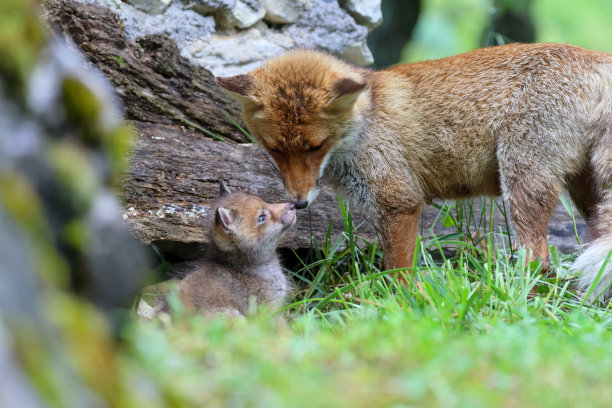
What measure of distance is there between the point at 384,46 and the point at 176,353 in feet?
34.8

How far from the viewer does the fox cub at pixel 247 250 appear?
15.5 ft

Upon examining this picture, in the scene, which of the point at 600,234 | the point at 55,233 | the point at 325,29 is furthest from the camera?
the point at 325,29

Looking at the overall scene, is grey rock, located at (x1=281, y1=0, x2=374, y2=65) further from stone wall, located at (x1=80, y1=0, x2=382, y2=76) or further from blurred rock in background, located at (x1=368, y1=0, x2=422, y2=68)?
blurred rock in background, located at (x1=368, y1=0, x2=422, y2=68)

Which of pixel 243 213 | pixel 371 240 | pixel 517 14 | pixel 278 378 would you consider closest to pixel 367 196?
pixel 371 240

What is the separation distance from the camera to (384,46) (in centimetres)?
1164

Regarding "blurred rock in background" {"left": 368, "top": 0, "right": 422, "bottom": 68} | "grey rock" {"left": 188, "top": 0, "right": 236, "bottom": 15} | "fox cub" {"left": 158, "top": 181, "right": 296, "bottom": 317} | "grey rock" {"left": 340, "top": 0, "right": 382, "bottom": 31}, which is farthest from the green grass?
"blurred rock in background" {"left": 368, "top": 0, "right": 422, "bottom": 68}

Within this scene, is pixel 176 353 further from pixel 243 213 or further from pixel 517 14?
pixel 517 14

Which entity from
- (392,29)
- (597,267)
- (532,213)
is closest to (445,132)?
(532,213)

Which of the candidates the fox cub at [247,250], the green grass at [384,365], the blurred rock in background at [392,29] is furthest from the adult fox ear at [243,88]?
the blurred rock in background at [392,29]

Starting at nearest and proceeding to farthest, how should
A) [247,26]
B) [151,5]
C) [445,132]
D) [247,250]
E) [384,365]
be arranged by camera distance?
1. [384,365]
2. [247,250]
3. [445,132]
4. [151,5]
5. [247,26]

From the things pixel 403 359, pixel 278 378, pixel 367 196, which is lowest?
pixel 367 196

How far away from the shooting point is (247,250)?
4961mm

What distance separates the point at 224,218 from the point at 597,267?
9.95 ft

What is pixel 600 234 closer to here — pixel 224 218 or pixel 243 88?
pixel 224 218
